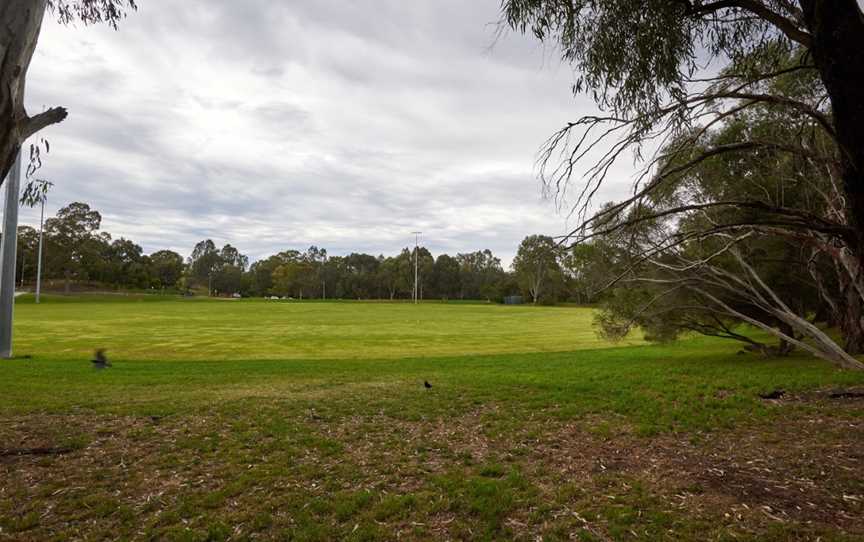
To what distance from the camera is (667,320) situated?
17.1 meters

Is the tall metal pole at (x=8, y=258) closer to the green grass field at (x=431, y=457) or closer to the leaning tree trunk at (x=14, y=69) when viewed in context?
the green grass field at (x=431, y=457)

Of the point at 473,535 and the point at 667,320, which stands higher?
the point at 667,320

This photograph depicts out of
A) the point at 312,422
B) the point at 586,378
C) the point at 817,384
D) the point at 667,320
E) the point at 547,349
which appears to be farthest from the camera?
the point at 547,349

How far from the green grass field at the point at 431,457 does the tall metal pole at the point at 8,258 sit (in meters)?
4.25

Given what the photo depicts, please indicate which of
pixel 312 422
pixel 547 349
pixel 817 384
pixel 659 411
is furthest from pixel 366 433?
→ pixel 547 349

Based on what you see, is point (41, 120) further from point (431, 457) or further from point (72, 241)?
point (72, 241)

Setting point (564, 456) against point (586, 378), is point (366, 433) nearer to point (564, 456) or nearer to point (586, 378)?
point (564, 456)

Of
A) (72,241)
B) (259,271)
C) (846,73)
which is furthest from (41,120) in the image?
(259,271)

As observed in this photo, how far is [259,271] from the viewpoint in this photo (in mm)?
134500

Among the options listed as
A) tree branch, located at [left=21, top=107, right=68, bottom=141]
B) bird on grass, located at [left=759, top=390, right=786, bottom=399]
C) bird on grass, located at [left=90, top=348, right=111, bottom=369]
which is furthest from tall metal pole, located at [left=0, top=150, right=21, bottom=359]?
bird on grass, located at [left=759, top=390, right=786, bottom=399]

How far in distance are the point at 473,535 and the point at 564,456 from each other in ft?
7.63

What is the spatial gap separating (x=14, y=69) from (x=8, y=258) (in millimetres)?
15345

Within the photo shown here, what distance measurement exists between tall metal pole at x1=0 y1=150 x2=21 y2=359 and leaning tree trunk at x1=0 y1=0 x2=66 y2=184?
47.3ft

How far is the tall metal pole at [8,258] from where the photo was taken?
15156 millimetres
